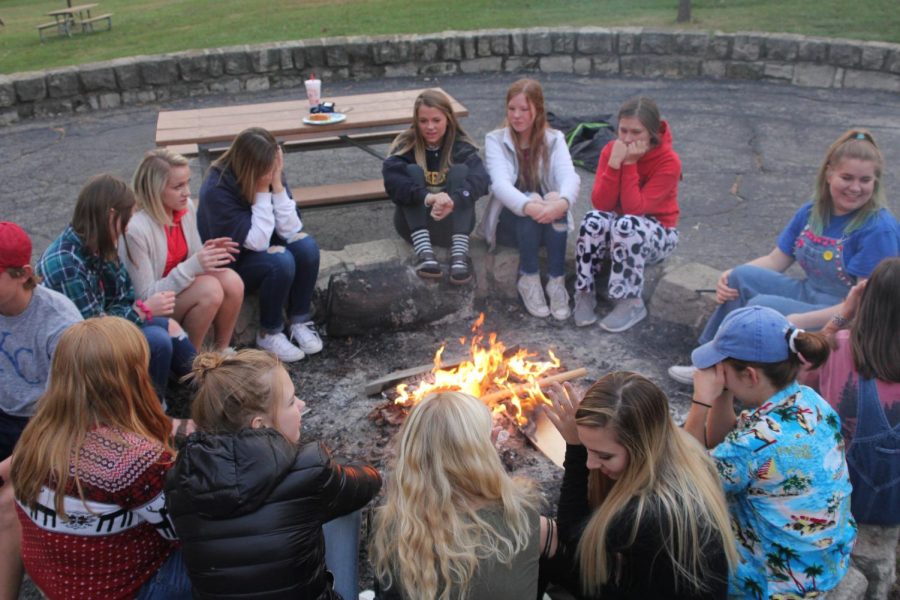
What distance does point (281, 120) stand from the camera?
580 centimetres

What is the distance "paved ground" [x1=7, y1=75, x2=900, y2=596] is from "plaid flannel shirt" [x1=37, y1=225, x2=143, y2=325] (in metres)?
1.09

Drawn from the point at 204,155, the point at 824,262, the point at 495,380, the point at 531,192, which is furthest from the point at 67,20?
the point at 824,262

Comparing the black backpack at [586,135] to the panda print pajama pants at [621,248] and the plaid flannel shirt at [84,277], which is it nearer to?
the panda print pajama pants at [621,248]

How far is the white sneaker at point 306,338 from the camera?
4.69 metres

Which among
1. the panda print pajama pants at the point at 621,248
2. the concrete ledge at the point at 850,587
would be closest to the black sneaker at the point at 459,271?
the panda print pajama pants at the point at 621,248

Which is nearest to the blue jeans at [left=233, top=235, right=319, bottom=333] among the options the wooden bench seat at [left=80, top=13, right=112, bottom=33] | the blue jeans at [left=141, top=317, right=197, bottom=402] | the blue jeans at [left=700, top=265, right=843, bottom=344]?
the blue jeans at [left=141, top=317, right=197, bottom=402]

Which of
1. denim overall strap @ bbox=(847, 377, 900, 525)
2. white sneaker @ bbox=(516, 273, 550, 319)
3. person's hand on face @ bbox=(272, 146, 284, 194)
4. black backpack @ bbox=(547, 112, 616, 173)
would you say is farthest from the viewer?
black backpack @ bbox=(547, 112, 616, 173)

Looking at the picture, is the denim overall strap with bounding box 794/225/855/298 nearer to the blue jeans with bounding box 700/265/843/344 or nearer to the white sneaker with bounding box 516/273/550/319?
the blue jeans with bounding box 700/265/843/344

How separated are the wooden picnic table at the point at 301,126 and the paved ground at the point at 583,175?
14.1 inches

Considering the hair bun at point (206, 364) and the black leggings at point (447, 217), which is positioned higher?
the hair bun at point (206, 364)

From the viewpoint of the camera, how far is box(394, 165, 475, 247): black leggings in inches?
196

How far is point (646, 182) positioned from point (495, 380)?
1.61 metres

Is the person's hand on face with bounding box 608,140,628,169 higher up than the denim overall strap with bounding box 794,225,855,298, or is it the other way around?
the person's hand on face with bounding box 608,140,628,169

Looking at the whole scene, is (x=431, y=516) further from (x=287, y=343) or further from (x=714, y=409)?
(x=287, y=343)
